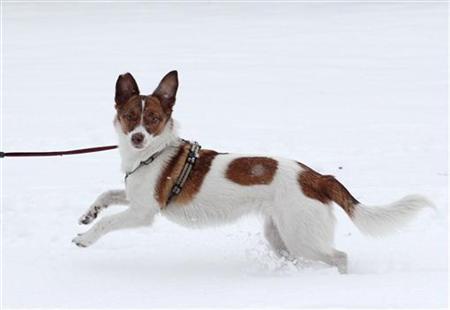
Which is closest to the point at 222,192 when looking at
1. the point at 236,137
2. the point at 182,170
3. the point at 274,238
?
the point at 182,170

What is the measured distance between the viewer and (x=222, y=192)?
548 cm

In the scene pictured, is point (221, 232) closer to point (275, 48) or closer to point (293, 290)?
point (293, 290)

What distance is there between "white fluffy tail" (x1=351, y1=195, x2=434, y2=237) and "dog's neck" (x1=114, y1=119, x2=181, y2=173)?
1.45 metres

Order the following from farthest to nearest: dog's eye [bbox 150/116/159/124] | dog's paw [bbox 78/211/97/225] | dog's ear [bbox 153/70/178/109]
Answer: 1. dog's paw [bbox 78/211/97/225]
2. dog's ear [bbox 153/70/178/109]
3. dog's eye [bbox 150/116/159/124]

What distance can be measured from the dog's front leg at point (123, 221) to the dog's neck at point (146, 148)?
0.33 meters

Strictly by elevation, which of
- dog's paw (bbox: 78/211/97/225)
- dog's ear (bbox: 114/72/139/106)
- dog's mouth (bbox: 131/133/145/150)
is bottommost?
dog's paw (bbox: 78/211/97/225)

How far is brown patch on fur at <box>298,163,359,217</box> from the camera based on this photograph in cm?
537

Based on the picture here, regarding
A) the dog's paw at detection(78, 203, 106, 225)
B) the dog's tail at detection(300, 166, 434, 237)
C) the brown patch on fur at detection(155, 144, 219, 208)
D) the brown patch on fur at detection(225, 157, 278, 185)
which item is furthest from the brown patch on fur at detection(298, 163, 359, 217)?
the dog's paw at detection(78, 203, 106, 225)

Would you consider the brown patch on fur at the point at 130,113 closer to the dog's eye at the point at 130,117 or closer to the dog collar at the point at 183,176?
the dog's eye at the point at 130,117

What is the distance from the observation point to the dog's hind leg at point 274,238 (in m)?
5.62

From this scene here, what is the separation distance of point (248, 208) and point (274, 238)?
0.37m

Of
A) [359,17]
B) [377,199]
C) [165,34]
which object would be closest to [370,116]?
[377,199]

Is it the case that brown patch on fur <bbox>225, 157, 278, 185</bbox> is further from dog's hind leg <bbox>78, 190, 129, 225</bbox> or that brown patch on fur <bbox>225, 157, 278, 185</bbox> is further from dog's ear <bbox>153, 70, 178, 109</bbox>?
dog's hind leg <bbox>78, 190, 129, 225</bbox>

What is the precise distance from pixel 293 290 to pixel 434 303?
834 mm
